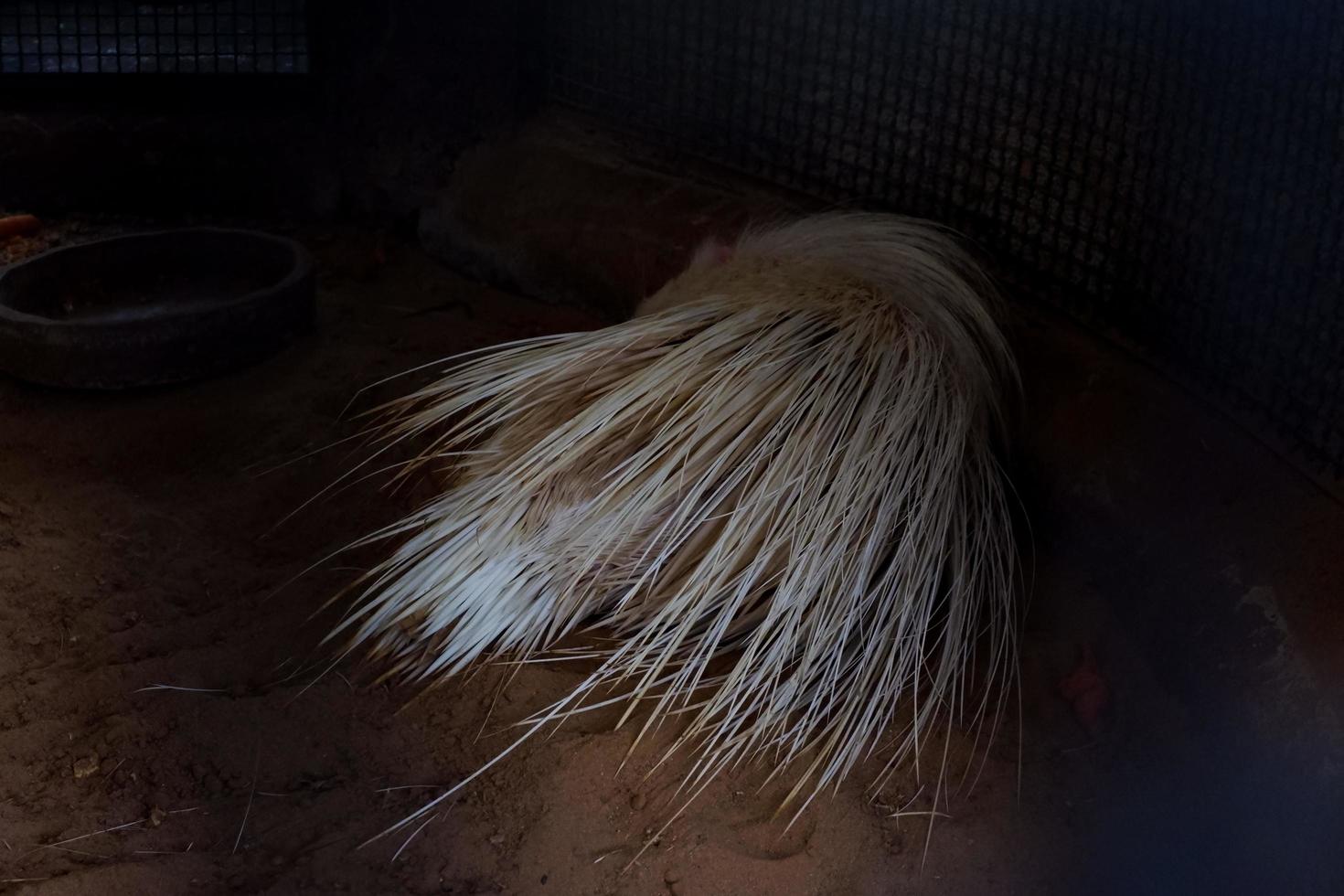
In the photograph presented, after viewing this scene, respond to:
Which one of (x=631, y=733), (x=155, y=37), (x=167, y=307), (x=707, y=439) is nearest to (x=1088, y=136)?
(x=707, y=439)

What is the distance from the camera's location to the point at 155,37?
320 cm

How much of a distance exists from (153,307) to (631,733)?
165 cm

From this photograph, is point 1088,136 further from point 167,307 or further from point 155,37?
point 155,37

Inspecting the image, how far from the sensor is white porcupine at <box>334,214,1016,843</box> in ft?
5.51

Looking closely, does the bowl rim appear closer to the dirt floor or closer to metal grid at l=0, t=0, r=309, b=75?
the dirt floor

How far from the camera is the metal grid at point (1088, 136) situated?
167 centimetres

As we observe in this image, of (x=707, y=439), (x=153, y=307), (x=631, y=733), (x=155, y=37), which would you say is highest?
(x=155, y=37)

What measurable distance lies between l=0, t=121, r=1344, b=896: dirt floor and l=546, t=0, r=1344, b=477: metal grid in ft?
0.43

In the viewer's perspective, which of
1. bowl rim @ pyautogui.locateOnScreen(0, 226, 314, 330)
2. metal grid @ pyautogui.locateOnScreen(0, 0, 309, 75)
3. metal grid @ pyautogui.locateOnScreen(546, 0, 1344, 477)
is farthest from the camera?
metal grid @ pyautogui.locateOnScreen(0, 0, 309, 75)

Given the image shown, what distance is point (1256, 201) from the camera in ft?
5.68

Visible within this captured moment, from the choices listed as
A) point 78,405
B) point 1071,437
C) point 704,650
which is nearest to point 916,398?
point 1071,437

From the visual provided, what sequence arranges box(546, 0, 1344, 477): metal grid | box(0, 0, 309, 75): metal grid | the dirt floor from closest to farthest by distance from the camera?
the dirt floor → box(546, 0, 1344, 477): metal grid → box(0, 0, 309, 75): metal grid

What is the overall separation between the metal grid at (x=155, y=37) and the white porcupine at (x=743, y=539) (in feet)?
5.54

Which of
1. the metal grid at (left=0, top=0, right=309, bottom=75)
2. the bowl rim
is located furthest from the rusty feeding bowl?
the metal grid at (left=0, top=0, right=309, bottom=75)
